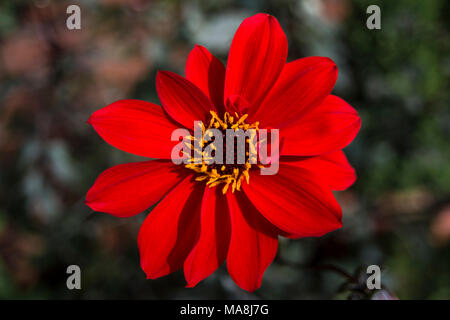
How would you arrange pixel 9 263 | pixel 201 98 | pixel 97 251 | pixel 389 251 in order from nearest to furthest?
pixel 201 98 < pixel 389 251 < pixel 97 251 < pixel 9 263

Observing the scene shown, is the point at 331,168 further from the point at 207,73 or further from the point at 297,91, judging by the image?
the point at 207,73

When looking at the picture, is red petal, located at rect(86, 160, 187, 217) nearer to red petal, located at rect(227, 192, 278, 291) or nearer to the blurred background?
red petal, located at rect(227, 192, 278, 291)

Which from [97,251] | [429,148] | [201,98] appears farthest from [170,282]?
[429,148]

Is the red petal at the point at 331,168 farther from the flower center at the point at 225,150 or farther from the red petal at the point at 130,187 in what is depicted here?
the red petal at the point at 130,187

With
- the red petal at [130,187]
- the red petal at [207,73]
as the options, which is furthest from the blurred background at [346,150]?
the red petal at [130,187]

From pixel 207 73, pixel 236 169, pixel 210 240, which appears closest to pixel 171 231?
pixel 210 240

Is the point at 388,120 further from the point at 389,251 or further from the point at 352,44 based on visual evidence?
the point at 389,251
